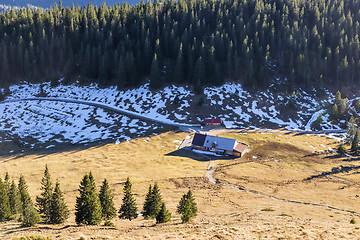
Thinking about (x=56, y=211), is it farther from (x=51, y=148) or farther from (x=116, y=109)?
(x=116, y=109)

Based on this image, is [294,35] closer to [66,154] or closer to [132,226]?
[66,154]

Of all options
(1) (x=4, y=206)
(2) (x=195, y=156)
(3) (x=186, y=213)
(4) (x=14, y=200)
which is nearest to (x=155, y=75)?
(2) (x=195, y=156)

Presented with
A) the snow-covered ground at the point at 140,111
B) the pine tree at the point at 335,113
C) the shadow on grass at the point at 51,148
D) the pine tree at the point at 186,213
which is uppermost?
the snow-covered ground at the point at 140,111

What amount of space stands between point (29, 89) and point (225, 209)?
99.2 metres

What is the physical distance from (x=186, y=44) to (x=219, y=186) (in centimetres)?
7677

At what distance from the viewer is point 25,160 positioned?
6688 cm

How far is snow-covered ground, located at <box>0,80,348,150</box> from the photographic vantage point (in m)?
86.1

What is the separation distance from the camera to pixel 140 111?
315 feet

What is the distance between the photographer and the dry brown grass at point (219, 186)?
2966 centimetres

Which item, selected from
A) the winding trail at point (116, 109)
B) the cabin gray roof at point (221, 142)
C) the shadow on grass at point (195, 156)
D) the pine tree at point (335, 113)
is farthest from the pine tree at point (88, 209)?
the pine tree at point (335, 113)

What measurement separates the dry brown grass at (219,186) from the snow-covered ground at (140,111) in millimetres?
10263

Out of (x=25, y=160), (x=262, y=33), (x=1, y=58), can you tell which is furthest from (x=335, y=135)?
(x=1, y=58)

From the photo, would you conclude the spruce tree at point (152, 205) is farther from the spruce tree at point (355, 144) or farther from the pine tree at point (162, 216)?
the spruce tree at point (355, 144)

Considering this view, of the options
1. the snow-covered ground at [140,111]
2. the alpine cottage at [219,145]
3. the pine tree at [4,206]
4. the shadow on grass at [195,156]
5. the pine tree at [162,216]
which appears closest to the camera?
the pine tree at [162,216]
